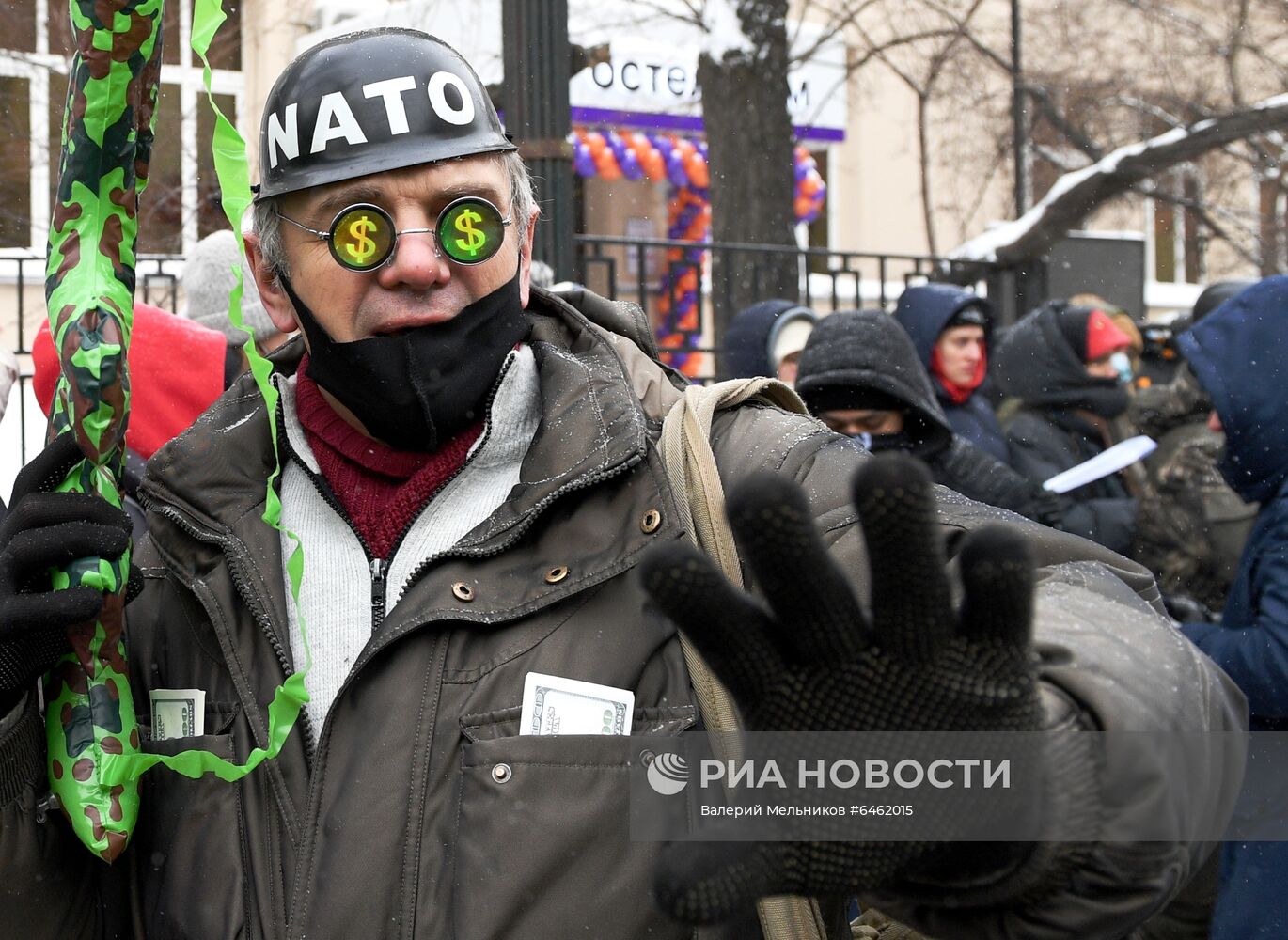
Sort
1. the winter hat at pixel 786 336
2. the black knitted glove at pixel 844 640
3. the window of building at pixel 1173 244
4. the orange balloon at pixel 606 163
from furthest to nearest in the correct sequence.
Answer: the window of building at pixel 1173 244 → the orange balloon at pixel 606 163 → the winter hat at pixel 786 336 → the black knitted glove at pixel 844 640

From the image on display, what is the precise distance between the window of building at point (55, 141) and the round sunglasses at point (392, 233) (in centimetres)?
714

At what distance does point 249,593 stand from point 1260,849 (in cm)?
235

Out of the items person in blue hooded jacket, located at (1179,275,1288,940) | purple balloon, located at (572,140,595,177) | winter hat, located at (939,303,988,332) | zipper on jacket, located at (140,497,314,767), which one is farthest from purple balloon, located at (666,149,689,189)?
zipper on jacket, located at (140,497,314,767)

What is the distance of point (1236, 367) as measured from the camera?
342 centimetres

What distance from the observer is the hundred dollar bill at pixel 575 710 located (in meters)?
1.79

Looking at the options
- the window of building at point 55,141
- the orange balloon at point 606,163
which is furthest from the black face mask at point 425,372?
the orange balloon at point 606,163

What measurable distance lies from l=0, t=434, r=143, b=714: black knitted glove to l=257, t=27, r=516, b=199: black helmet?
1.67ft

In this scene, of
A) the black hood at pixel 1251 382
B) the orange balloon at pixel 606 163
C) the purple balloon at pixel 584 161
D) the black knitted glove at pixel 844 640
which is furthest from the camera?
the orange balloon at pixel 606 163

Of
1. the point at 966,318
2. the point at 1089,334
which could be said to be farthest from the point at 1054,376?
the point at 966,318

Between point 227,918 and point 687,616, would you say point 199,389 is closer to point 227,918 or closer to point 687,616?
point 227,918

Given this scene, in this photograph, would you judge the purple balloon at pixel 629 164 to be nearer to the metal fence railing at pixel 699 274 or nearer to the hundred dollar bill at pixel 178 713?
the metal fence railing at pixel 699 274

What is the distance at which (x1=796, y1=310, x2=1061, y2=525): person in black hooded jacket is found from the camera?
420cm

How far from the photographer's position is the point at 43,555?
1.88 metres

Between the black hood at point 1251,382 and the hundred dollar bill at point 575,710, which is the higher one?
the black hood at point 1251,382
